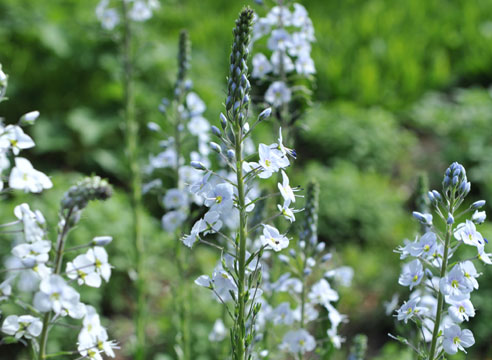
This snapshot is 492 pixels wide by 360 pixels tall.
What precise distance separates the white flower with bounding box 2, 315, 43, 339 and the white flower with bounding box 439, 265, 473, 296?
4.83 ft

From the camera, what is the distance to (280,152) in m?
2.18

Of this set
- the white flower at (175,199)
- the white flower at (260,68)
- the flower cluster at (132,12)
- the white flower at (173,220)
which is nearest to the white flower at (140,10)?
the flower cluster at (132,12)

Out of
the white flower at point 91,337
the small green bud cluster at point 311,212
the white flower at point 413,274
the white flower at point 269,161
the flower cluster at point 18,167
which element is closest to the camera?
the flower cluster at point 18,167

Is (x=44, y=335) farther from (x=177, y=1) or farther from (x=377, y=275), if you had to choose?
(x=177, y=1)

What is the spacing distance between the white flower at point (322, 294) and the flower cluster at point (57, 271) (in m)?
1.29

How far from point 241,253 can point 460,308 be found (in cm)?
88

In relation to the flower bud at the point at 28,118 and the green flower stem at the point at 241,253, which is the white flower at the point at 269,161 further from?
the flower bud at the point at 28,118

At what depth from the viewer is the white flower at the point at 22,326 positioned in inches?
77.7

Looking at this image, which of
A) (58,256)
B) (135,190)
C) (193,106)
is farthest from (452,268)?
(135,190)

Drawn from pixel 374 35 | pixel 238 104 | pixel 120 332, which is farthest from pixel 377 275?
pixel 374 35

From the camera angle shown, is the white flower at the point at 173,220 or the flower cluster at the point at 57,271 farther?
the white flower at the point at 173,220

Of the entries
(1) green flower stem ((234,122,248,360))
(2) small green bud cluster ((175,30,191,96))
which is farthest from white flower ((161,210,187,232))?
(1) green flower stem ((234,122,248,360))

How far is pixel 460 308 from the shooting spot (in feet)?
7.37

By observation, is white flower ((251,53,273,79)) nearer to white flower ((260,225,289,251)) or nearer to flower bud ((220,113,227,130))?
flower bud ((220,113,227,130))
